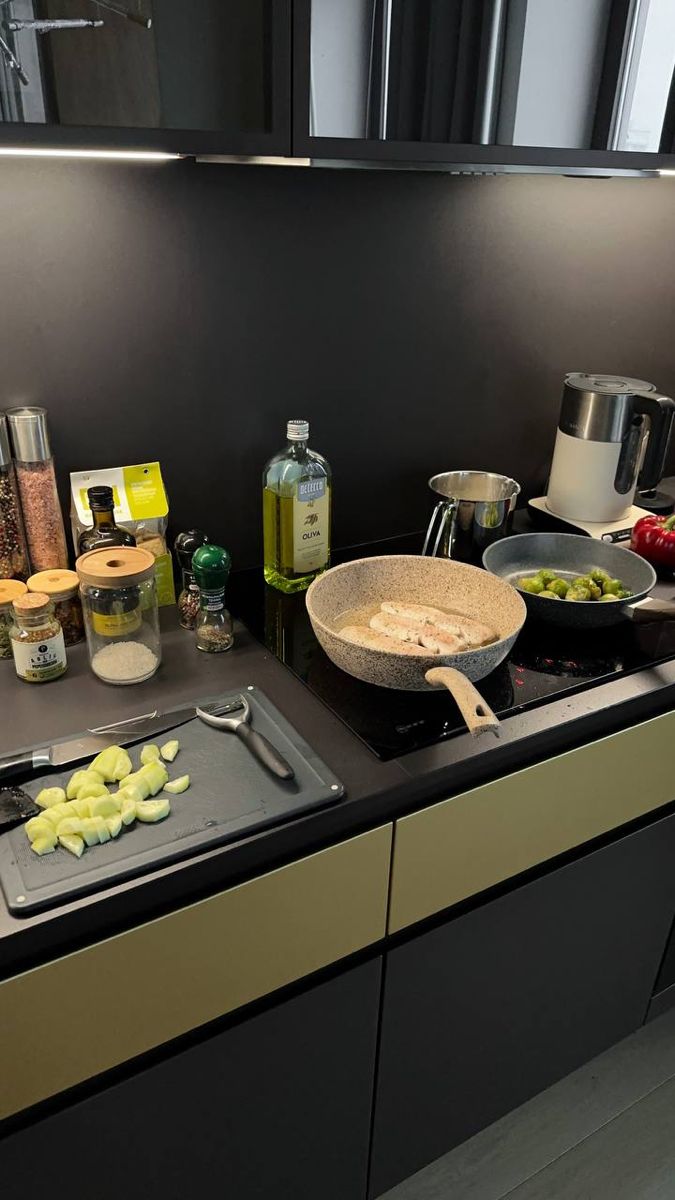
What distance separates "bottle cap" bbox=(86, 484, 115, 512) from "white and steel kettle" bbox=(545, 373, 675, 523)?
0.84 meters

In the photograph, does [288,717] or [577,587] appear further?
[577,587]

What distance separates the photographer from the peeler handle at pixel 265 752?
932 millimetres

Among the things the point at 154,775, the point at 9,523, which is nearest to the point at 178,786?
the point at 154,775

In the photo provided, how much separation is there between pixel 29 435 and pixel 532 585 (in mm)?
748

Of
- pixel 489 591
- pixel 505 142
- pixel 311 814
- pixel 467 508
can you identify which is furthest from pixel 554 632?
pixel 505 142

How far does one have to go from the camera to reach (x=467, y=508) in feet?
4.56

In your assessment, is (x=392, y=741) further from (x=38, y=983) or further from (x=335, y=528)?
(x=335, y=528)

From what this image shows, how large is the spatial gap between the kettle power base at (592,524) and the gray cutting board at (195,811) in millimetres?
774

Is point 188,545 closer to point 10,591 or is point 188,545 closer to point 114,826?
point 10,591

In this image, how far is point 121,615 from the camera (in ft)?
3.60

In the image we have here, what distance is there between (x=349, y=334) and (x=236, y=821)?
0.87 metres

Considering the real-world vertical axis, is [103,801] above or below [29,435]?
below

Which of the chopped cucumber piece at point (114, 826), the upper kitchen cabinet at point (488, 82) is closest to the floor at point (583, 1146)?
the chopped cucumber piece at point (114, 826)

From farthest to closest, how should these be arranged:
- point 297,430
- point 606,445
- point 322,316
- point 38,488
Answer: point 606,445, point 322,316, point 297,430, point 38,488
